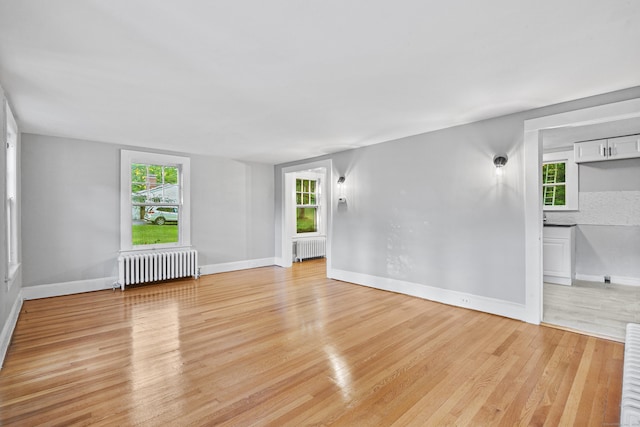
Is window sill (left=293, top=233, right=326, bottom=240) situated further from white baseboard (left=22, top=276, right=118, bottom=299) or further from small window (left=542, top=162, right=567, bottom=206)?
small window (left=542, top=162, right=567, bottom=206)

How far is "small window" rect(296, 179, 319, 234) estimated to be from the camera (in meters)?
8.08

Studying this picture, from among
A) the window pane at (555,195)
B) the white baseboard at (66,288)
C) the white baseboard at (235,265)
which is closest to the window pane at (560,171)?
the window pane at (555,195)

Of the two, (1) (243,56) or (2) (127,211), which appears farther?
(2) (127,211)

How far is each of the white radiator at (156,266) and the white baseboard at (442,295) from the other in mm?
2886

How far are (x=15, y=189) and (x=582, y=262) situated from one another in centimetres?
890

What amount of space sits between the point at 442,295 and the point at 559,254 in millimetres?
2531

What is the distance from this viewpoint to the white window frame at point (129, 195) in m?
5.34

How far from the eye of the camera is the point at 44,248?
15.3 ft

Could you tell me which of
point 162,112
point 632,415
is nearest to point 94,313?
point 162,112

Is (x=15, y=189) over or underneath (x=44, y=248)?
over

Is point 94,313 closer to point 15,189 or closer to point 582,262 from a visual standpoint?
point 15,189

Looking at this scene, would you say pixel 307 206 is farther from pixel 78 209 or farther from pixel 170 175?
pixel 78 209

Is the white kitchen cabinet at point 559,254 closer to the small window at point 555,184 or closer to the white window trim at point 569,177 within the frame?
the white window trim at point 569,177

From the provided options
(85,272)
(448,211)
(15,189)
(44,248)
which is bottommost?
(85,272)
